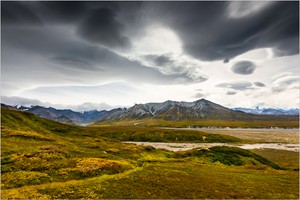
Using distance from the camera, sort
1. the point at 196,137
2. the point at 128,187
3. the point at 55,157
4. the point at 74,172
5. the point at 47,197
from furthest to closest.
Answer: the point at 196,137 < the point at 55,157 < the point at 74,172 < the point at 128,187 < the point at 47,197

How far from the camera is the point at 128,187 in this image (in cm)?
3891

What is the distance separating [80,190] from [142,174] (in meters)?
15.3

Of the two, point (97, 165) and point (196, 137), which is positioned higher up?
point (97, 165)

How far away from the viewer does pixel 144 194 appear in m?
35.7

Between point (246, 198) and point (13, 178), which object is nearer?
point (246, 198)

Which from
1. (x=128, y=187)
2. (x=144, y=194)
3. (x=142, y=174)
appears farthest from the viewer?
(x=142, y=174)

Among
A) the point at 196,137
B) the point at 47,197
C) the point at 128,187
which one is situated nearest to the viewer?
the point at 47,197

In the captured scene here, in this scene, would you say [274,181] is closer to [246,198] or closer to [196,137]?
[246,198]

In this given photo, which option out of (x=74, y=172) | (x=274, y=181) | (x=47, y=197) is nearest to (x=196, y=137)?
(x=274, y=181)

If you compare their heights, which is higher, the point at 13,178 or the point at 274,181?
the point at 13,178

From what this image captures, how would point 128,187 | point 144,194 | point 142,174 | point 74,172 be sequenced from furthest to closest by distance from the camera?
point 142,174 < point 74,172 < point 128,187 < point 144,194

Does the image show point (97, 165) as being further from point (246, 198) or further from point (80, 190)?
point (246, 198)

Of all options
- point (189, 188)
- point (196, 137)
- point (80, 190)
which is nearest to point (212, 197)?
point (189, 188)

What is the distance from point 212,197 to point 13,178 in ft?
110
